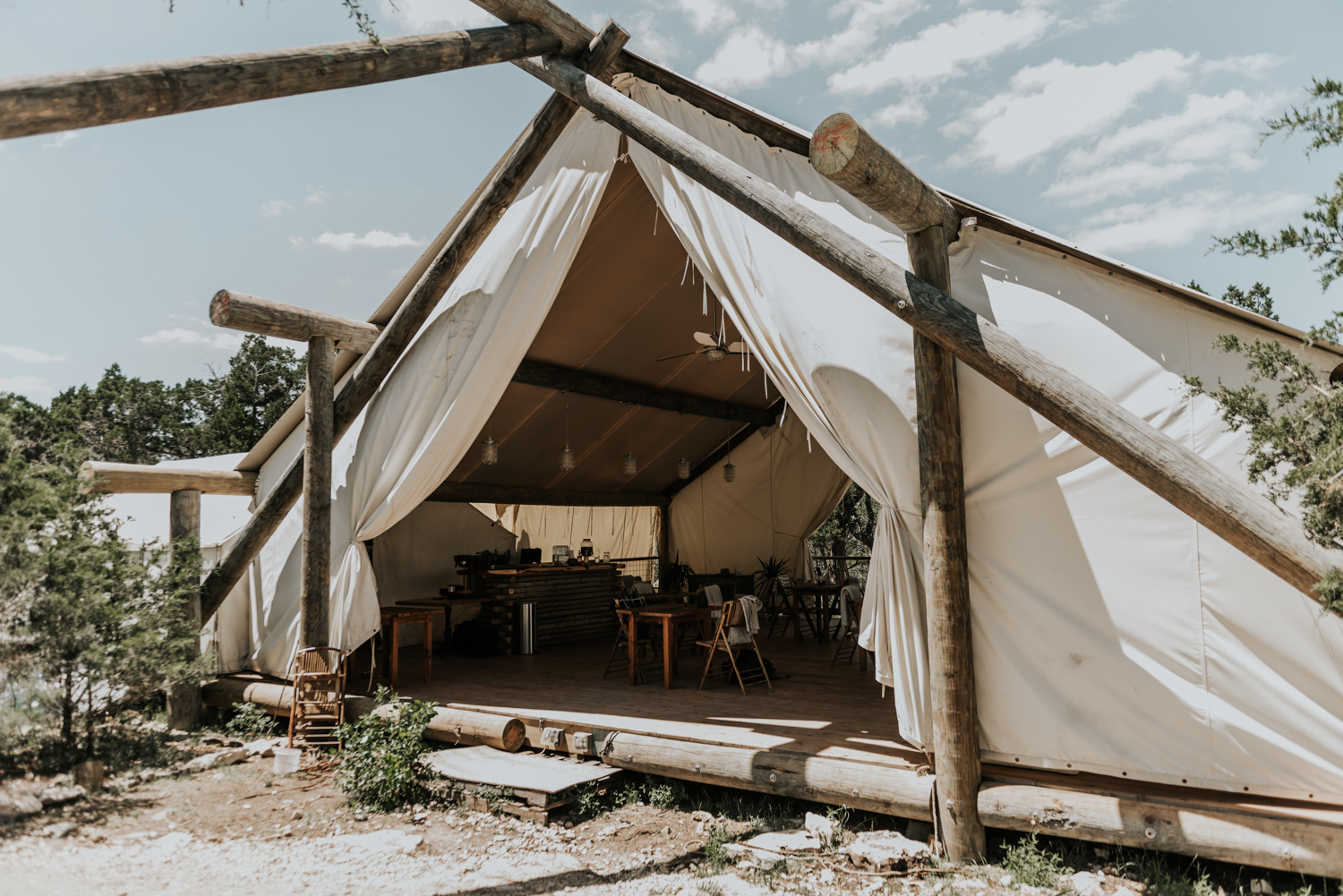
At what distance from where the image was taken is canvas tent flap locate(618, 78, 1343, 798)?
10.7ft

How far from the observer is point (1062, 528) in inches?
143

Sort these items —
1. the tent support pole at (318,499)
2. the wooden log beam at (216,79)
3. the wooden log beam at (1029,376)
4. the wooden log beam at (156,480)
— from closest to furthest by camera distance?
the wooden log beam at (216,79) → the wooden log beam at (1029,376) → the wooden log beam at (156,480) → the tent support pole at (318,499)

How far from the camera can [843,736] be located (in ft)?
15.2

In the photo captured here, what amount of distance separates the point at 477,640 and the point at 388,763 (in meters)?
3.94

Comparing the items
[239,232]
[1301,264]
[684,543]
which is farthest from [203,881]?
[239,232]

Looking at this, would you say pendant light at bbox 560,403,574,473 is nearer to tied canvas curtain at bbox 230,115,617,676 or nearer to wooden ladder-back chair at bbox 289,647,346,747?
tied canvas curtain at bbox 230,115,617,676

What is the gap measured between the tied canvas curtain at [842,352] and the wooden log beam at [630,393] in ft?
10.2

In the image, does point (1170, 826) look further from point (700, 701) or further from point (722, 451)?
point (722, 451)

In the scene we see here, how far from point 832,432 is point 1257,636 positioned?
208 centimetres

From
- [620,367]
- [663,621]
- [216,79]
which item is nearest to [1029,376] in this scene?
A: [216,79]

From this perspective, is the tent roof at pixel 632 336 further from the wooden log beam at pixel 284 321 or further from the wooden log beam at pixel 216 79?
the wooden log beam at pixel 216 79

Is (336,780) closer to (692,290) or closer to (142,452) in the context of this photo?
(692,290)

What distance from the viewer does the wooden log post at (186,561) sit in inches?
234

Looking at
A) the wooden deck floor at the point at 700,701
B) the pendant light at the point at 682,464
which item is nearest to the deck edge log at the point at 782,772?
the wooden deck floor at the point at 700,701
